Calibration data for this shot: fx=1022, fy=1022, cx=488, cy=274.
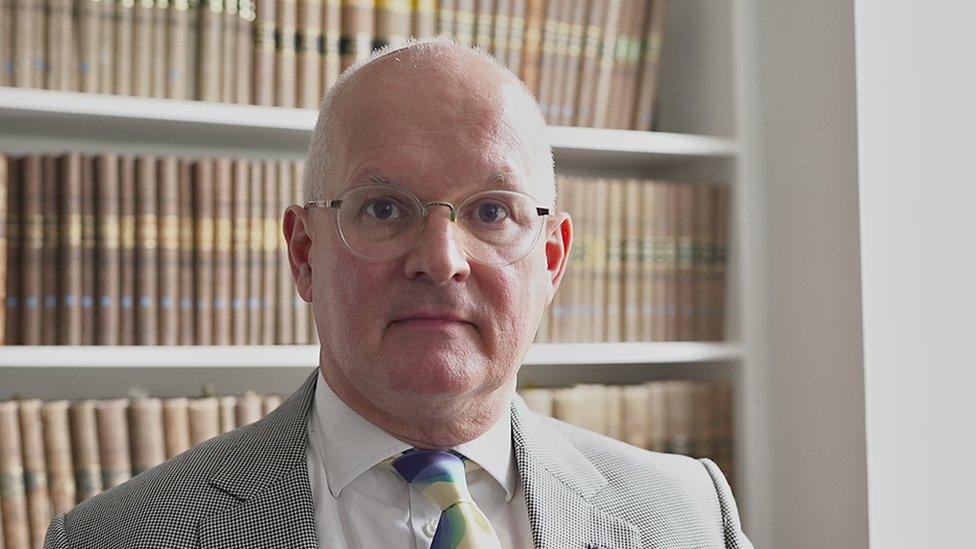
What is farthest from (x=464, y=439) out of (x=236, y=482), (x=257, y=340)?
(x=257, y=340)

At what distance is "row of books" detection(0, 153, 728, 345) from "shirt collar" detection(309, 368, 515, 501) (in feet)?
2.19

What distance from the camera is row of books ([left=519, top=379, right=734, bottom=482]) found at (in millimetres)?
1963

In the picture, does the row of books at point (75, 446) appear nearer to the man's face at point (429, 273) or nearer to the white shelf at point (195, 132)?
the white shelf at point (195, 132)

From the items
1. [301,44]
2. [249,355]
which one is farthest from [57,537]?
[301,44]

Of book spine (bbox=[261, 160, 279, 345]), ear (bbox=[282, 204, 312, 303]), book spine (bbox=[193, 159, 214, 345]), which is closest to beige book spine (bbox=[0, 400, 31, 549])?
book spine (bbox=[193, 159, 214, 345])

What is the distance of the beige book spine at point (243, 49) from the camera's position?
1802 millimetres

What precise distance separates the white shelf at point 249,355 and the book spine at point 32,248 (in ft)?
0.13

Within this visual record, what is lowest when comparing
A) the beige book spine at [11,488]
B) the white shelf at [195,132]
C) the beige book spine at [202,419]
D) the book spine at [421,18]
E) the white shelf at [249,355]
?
the beige book spine at [11,488]

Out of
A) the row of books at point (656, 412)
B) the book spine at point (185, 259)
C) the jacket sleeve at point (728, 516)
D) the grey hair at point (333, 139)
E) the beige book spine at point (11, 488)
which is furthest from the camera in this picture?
the row of books at point (656, 412)

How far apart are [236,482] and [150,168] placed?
83 cm

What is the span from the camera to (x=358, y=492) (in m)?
1.08

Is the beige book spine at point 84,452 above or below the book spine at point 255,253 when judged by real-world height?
below

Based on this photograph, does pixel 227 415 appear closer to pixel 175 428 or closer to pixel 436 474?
pixel 175 428

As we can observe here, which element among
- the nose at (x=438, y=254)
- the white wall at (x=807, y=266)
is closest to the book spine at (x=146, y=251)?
the nose at (x=438, y=254)
